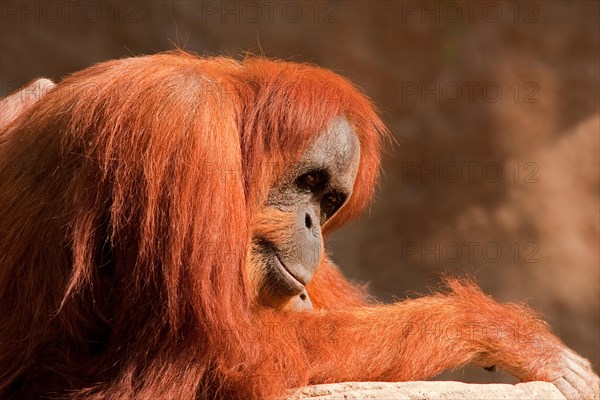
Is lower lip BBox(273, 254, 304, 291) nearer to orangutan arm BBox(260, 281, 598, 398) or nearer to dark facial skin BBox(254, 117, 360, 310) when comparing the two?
dark facial skin BBox(254, 117, 360, 310)

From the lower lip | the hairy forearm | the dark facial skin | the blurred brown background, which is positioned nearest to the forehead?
the dark facial skin

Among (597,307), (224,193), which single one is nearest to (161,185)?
(224,193)

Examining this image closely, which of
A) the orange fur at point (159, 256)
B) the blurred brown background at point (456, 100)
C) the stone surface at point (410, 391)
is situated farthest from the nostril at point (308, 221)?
the blurred brown background at point (456, 100)

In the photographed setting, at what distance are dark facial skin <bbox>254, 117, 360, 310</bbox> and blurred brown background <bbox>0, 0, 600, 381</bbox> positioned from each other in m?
2.27

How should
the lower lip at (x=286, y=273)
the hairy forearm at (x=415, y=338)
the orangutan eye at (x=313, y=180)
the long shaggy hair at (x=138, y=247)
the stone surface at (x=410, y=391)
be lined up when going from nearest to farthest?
the stone surface at (x=410, y=391) < the long shaggy hair at (x=138, y=247) < the hairy forearm at (x=415, y=338) < the lower lip at (x=286, y=273) < the orangutan eye at (x=313, y=180)

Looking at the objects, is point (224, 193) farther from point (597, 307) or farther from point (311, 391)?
point (597, 307)

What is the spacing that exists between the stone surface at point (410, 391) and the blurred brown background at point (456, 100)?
295 centimetres

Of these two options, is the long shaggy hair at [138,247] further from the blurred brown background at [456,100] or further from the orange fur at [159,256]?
the blurred brown background at [456,100]

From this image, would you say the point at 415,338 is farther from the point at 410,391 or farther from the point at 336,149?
the point at 336,149

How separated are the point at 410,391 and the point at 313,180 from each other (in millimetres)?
1010

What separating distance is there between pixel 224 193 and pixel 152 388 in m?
0.66

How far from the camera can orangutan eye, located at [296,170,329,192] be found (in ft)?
12.3

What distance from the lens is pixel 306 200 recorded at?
12.4 ft

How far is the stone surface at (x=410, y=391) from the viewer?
121 inches
